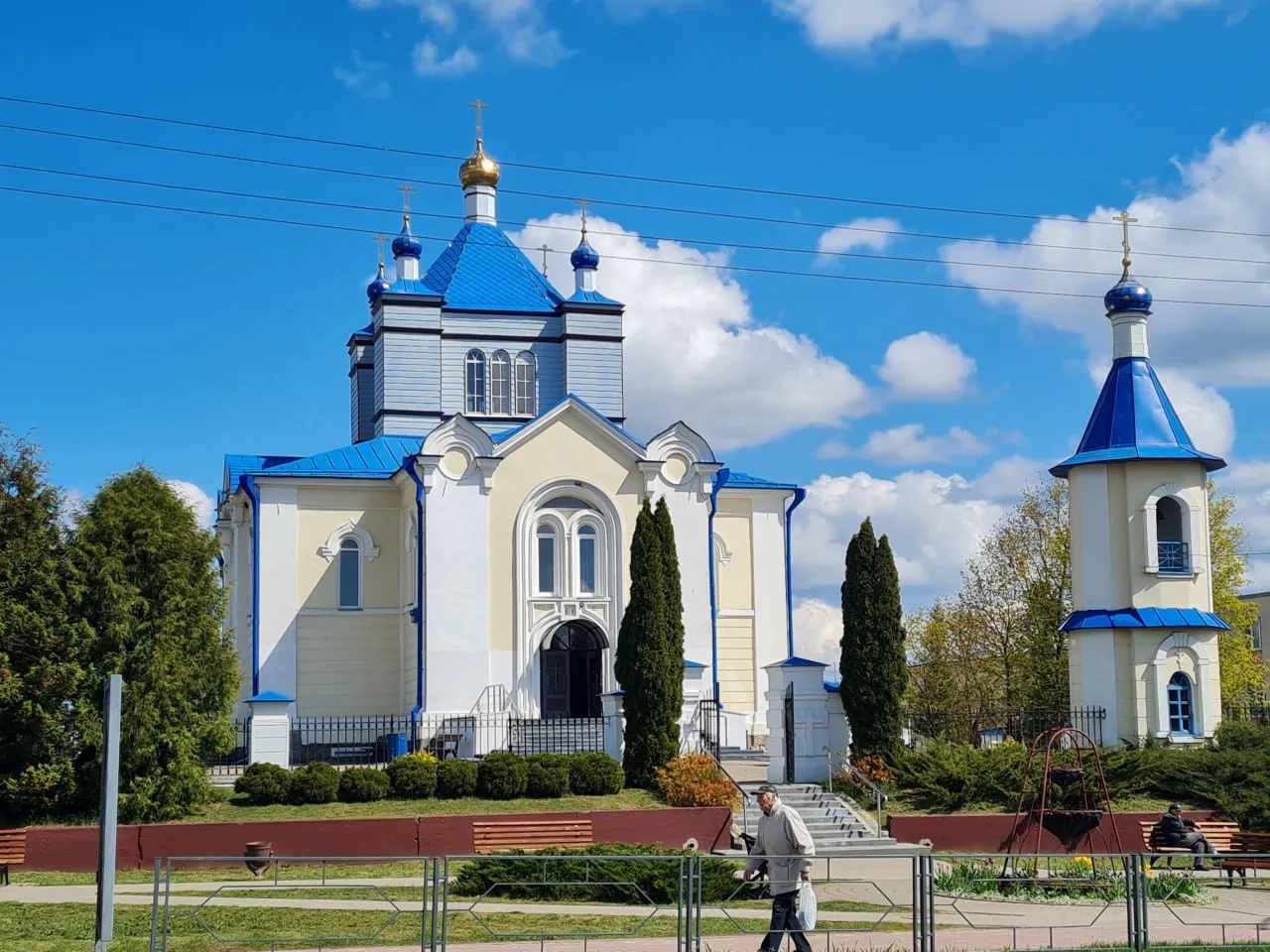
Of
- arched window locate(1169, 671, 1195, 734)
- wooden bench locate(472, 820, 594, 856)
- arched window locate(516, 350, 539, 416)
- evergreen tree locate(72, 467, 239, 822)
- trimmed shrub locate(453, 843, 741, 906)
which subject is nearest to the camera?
trimmed shrub locate(453, 843, 741, 906)

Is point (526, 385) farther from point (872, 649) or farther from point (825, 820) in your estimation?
point (825, 820)

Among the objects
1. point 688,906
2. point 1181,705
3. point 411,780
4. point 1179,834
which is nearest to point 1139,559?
point 1181,705

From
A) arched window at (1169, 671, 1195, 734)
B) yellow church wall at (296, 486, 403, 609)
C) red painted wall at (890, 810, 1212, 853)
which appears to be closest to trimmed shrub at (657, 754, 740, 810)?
red painted wall at (890, 810, 1212, 853)

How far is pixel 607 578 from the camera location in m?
31.7

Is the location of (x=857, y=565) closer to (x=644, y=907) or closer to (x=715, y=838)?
(x=715, y=838)

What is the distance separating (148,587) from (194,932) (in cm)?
893

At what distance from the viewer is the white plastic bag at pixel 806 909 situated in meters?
11.8

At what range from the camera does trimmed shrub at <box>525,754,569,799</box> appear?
22953 millimetres

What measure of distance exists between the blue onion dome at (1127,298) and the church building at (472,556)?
8219 millimetres

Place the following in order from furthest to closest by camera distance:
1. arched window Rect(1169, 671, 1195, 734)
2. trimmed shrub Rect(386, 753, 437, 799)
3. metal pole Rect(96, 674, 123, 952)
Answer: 1. arched window Rect(1169, 671, 1195, 734)
2. trimmed shrub Rect(386, 753, 437, 799)
3. metal pole Rect(96, 674, 123, 952)

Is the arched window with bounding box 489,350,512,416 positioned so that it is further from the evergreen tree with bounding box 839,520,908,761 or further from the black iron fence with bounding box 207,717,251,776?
the evergreen tree with bounding box 839,520,908,761

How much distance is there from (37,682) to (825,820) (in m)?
10.9

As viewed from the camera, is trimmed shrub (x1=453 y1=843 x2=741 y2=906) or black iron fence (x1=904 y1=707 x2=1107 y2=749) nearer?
trimmed shrub (x1=453 y1=843 x2=741 y2=906)

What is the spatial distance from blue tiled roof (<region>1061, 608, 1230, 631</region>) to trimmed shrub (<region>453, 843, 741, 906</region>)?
1237 centimetres
